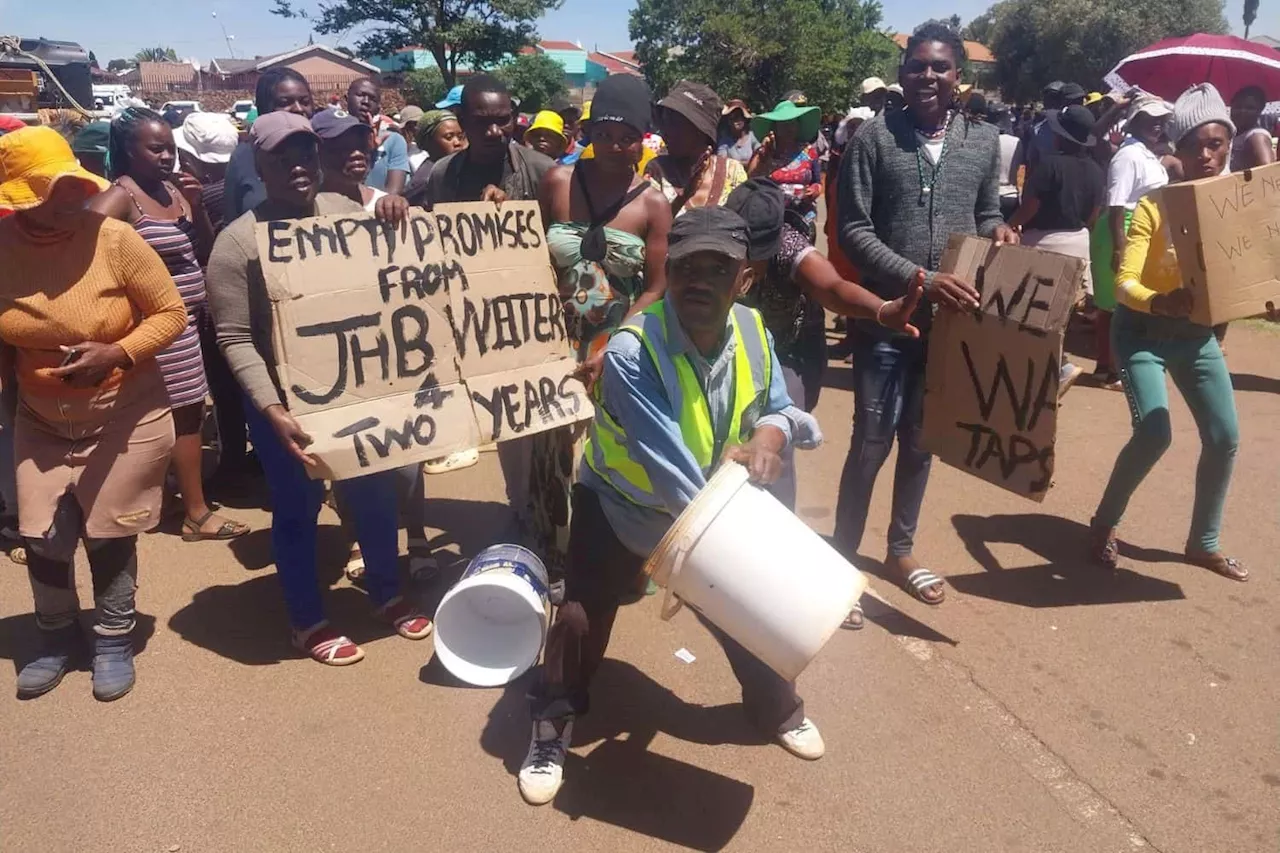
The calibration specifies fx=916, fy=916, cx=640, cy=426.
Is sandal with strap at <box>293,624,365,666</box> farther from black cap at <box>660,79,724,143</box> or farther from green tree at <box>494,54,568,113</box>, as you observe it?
green tree at <box>494,54,568,113</box>

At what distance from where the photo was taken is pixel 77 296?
3006mm

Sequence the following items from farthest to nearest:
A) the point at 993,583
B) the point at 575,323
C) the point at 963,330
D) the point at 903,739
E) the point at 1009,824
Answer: the point at 993,583 → the point at 575,323 → the point at 963,330 → the point at 903,739 → the point at 1009,824

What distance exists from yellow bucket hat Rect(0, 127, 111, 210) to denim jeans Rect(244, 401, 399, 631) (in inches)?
36.8

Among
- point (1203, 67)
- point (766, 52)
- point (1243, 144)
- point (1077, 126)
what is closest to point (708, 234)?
point (1077, 126)

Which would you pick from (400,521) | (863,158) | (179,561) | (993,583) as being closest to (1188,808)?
(993,583)

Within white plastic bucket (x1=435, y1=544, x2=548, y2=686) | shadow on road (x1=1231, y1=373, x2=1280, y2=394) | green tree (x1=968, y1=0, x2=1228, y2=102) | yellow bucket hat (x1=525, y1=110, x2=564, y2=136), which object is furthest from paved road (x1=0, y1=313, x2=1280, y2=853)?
green tree (x1=968, y1=0, x2=1228, y2=102)

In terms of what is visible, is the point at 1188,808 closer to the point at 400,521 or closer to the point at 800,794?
the point at 800,794

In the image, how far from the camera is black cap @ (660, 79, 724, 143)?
376cm

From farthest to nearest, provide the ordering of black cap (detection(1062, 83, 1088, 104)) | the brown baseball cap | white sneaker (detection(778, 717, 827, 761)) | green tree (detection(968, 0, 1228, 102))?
green tree (detection(968, 0, 1228, 102)) → black cap (detection(1062, 83, 1088, 104)) → the brown baseball cap → white sneaker (detection(778, 717, 827, 761))

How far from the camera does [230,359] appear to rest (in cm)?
307

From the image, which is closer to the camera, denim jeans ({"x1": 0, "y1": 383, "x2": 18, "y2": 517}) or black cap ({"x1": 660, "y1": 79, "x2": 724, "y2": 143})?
black cap ({"x1": 660, "y1": 79, "x2": 724, "y2": 143})

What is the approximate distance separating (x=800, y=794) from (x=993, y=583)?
1827 millimetres

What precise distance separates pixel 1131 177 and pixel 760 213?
3.65 meters

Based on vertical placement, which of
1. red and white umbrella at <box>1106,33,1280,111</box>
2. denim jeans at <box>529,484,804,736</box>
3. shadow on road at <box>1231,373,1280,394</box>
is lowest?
shadow on road at <box>1231,373,1280,394</box>
